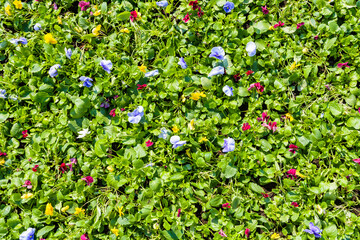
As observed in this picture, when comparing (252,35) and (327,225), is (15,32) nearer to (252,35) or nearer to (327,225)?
(252,35)

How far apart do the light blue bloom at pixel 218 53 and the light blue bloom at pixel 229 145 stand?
0.72m

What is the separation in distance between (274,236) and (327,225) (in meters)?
0.43

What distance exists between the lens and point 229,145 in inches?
86.0

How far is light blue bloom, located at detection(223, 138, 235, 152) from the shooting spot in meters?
2.18

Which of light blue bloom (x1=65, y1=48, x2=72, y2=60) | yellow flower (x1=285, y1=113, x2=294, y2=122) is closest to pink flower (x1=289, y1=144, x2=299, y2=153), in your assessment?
yellow flower (x1=285, y1=113, x2=294, y2=122)

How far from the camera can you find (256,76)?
240cm

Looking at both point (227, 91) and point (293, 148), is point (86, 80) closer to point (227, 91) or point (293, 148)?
point (227, 91)

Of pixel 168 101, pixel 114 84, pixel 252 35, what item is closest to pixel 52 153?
pixel 114 84

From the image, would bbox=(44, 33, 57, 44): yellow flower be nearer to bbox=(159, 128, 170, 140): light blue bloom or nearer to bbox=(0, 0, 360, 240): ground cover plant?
bbox=(0, 0, 360, 240): ground cover plant

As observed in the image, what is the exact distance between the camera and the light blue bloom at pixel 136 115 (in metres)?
2.26

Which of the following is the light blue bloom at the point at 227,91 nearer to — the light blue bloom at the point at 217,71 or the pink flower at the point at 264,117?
the light blue bloom at the point at 217,71

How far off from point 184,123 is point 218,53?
667mm

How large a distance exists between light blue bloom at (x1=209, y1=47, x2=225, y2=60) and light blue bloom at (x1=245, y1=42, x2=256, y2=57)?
0.21m

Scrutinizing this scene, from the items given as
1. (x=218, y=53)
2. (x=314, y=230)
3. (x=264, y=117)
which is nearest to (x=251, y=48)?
(x=218, y=53)
